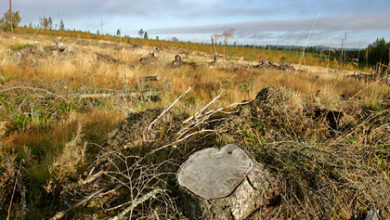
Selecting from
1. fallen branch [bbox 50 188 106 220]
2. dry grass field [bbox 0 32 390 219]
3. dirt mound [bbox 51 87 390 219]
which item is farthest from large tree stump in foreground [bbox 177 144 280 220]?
→ fallen branch [bbox 50 188 106 220]

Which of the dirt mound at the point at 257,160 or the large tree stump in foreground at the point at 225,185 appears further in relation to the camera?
the dirt mound at the point at 257,160

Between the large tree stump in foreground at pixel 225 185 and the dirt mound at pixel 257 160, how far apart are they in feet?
0.16

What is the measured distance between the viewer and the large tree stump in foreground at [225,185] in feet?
4.36

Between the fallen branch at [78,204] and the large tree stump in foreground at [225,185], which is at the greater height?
the large tree stump in foreground at [225,185]

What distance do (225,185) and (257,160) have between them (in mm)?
599

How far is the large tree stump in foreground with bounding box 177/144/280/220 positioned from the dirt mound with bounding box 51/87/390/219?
49 mm

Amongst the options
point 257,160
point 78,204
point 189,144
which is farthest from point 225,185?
point 78,204

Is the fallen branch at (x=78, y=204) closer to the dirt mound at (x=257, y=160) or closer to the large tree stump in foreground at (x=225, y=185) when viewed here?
the dirt mound at (x=257, y=160)

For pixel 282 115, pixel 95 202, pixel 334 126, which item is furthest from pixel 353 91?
pixel 95 202

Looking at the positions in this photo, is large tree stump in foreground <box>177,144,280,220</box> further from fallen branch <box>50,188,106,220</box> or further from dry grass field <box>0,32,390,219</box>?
fallen branch <box>50,188,106,220</box>

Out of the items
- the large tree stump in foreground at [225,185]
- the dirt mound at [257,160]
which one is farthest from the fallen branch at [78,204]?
the large tree stump in foreground at [225,185]

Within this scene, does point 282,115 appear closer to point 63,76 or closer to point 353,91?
point 353,91

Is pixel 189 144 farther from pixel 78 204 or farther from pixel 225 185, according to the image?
pixel 78 204

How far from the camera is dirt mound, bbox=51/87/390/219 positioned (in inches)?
61.8
